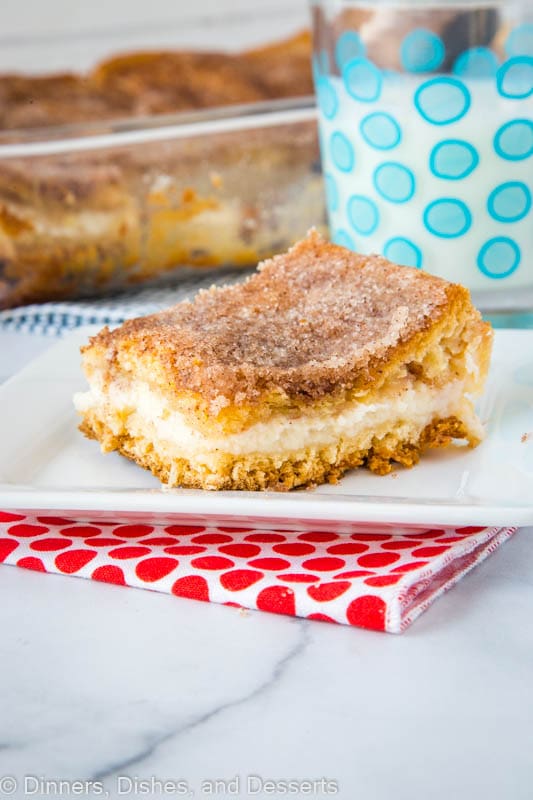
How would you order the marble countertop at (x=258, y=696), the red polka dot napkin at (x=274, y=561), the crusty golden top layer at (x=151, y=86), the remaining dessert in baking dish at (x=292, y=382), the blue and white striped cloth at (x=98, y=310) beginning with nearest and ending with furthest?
the marble countertop at (x=258, y=696) → the red polka dot napkin at (x=274, y=561) → the remaining dessert in baking dish at (x=292, y=382) → the blue and white striped cloth at (x=98, y=310) → the crusty golden top layer at (x=151, y=86)

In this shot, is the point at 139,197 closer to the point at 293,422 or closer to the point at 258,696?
the point at 293,422

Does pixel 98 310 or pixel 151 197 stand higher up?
pixel 151 197

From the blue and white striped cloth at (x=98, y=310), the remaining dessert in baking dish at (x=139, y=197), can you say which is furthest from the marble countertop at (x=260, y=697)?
the remaining dessert in baking dish at (x=139, y=197)

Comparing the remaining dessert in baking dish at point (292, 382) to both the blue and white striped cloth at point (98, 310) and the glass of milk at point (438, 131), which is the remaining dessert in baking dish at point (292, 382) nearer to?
the glass of milk at point (438, 131)

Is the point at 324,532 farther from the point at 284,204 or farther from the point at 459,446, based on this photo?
the point at 284,204

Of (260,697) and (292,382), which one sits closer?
(260,697)

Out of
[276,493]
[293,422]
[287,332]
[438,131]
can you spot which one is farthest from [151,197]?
[276,493]

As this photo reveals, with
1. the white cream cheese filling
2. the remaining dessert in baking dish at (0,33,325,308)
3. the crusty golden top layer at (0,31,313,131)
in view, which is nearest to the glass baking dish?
the remaining dessert in baking dish at (0,33,325,308)
